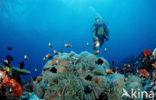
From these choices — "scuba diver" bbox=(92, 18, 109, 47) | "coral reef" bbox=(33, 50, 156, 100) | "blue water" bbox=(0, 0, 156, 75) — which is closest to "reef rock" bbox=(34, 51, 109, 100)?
"coral reef" bbox=(33, 50, 156, 100)

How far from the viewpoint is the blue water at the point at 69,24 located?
5543cm

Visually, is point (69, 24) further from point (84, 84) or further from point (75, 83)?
point (75, 83)

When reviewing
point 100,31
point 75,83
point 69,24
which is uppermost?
point 69,24

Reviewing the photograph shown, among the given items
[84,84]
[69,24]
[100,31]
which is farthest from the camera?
[69,24]

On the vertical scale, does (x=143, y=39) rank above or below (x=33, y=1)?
above

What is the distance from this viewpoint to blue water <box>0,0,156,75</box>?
55428mm

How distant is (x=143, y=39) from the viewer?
108 metres

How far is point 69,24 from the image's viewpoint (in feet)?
263

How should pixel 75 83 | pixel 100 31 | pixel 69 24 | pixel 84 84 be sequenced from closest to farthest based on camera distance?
pixel 75 83 → pixel 84 84 → pixel 100 31 → pixel 69 24

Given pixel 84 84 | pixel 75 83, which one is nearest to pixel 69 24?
pixel 84 84

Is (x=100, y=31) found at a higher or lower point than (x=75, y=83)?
higher

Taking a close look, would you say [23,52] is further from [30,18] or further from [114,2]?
[114,2]

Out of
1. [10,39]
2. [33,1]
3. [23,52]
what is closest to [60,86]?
[33,1]

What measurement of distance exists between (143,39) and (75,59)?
113 m
